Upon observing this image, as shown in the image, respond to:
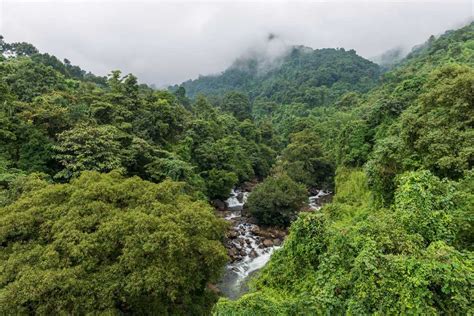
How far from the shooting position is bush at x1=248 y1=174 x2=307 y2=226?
104 ft

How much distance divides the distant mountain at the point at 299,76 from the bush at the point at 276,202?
73.8 meters

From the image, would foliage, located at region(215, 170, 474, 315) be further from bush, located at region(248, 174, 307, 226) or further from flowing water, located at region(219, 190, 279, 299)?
bush, located at region(248, 174, 307, 226)

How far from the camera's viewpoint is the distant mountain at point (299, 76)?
364 feet

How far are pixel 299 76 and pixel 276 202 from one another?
106 meters

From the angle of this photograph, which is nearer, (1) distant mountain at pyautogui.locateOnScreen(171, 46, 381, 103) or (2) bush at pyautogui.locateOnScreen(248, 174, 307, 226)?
(2) bush at pyautogui.locateOnScreen(248, 174, 307, 226)

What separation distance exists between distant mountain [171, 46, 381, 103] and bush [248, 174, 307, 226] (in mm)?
73809

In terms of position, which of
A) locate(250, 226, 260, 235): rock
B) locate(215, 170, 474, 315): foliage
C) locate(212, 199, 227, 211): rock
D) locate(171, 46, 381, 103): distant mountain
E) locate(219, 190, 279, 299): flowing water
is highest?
locate(171, 46, 381, 103): distant mountain

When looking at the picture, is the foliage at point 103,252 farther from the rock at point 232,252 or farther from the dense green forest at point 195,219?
the rock at point 232,252

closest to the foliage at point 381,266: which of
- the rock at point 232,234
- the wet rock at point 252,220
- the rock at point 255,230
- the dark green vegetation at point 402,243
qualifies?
the dark green vegetation at point 402,243

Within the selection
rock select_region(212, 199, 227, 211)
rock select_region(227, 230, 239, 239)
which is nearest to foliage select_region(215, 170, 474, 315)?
rock select_region(227, 230, 239, 239)

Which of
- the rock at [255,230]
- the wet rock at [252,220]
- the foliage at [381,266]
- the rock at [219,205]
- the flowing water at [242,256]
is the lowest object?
the flowing water at [242,256]

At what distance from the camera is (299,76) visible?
5054 inches

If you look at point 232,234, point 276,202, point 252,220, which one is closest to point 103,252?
point 232,234

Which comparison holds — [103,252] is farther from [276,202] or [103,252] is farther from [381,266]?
[276,202]
